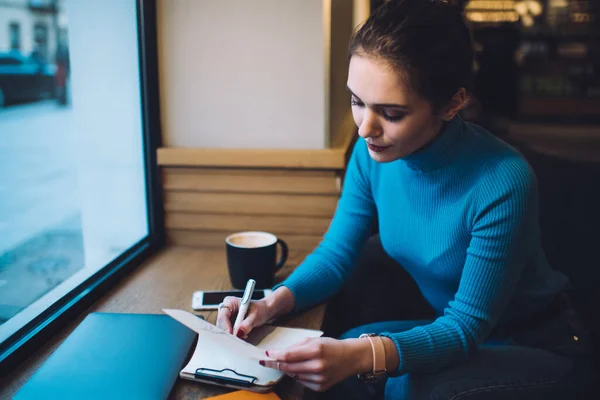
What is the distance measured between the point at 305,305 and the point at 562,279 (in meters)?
0.55

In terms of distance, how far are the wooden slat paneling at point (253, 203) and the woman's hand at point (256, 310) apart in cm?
43

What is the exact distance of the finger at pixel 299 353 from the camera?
858 mm

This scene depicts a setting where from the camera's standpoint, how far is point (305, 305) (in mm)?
1153

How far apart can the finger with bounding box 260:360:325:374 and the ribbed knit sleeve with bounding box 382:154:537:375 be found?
16cm

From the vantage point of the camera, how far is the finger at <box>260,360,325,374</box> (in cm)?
86

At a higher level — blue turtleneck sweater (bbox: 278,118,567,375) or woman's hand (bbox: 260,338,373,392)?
blue turtleneck sweater (bbox: 278,118,567,375)

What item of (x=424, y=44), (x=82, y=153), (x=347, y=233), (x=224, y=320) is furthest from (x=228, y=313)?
(x=82, y=153)

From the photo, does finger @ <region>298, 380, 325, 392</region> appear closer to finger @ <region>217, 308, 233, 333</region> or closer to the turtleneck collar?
finger @ <region>217, 308, 233, 333</region>

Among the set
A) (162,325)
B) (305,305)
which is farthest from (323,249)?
(162,325)

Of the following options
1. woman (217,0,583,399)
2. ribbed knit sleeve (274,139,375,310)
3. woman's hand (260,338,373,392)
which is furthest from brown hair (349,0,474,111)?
woman's hand (260,338,373,392)

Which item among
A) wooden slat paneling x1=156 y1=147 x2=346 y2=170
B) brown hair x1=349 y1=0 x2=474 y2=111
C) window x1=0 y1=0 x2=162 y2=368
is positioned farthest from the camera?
wooden slat paneling x1=156 y1=147 x2=346 y2=170

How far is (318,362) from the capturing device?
0.87m

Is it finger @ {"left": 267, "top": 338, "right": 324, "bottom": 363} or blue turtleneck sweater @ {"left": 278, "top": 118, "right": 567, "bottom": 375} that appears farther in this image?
blue turtleneck sweater @ {"left": 278, "top": 118, "right": 567, "bottom": 375}

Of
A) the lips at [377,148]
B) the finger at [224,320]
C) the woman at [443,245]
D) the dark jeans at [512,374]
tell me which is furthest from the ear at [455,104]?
the finger at [224,320]
